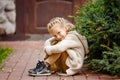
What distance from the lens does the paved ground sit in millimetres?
5953

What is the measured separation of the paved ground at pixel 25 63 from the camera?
595 cm

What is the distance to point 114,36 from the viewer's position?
6270mm

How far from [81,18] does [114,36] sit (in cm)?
70

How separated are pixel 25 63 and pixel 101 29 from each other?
161 cm

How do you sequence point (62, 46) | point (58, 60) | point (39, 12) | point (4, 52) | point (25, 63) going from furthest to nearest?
point (39, 12) → point (4, 52) → point (25, 63) → point (58, 60) → point (62, 46)

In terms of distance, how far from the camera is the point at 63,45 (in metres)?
6.04

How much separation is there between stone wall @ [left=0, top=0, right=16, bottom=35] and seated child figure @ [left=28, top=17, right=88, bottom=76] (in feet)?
13.4

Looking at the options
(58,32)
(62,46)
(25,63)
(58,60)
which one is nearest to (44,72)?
(58,60)

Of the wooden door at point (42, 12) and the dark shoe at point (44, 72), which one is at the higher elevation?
the wooden door at point (42, 12)

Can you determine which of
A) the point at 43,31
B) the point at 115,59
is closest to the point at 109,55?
the point at 115,59

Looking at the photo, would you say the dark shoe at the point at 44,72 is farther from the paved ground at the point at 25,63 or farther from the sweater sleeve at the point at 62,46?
the sweater sleeve at the point at 62,46

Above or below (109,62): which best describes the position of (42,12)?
above

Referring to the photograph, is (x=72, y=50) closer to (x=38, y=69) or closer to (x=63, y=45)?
(x=63, y=45)

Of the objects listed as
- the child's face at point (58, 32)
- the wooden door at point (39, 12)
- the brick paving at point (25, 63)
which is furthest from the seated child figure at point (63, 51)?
the wooden door at point (39, 12)
